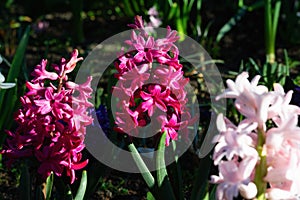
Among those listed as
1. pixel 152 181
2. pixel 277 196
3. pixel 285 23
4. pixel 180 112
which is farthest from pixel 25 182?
pixel 285 23

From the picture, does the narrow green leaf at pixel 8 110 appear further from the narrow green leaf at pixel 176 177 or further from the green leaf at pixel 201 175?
the green leaf at pixel 201 175

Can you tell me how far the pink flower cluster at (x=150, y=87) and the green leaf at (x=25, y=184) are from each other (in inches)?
11.3

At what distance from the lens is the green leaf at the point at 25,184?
180 cm

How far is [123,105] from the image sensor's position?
1716mm

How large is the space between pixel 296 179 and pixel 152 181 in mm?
500

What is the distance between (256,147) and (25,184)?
2.32ft

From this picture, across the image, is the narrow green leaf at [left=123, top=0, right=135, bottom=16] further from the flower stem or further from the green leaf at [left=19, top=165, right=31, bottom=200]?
the flower stem

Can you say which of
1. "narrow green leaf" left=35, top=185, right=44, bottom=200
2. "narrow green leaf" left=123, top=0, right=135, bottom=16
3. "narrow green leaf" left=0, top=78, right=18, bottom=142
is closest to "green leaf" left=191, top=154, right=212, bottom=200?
"narrow green leaf" left=35, top=185, right=44, bottom=200

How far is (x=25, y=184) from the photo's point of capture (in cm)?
181

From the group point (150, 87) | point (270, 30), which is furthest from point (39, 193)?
point (270, 30)

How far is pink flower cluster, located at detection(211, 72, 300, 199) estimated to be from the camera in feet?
4.41

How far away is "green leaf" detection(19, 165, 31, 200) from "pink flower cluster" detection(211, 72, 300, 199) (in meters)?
0.62

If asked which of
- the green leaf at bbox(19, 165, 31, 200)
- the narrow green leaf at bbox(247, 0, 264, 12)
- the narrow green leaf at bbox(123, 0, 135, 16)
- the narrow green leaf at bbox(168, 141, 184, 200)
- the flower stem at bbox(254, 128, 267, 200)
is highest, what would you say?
the flower stem at bbox(254, 128, 267, 200)

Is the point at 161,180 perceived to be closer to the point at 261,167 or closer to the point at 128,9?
the point at 261,167
